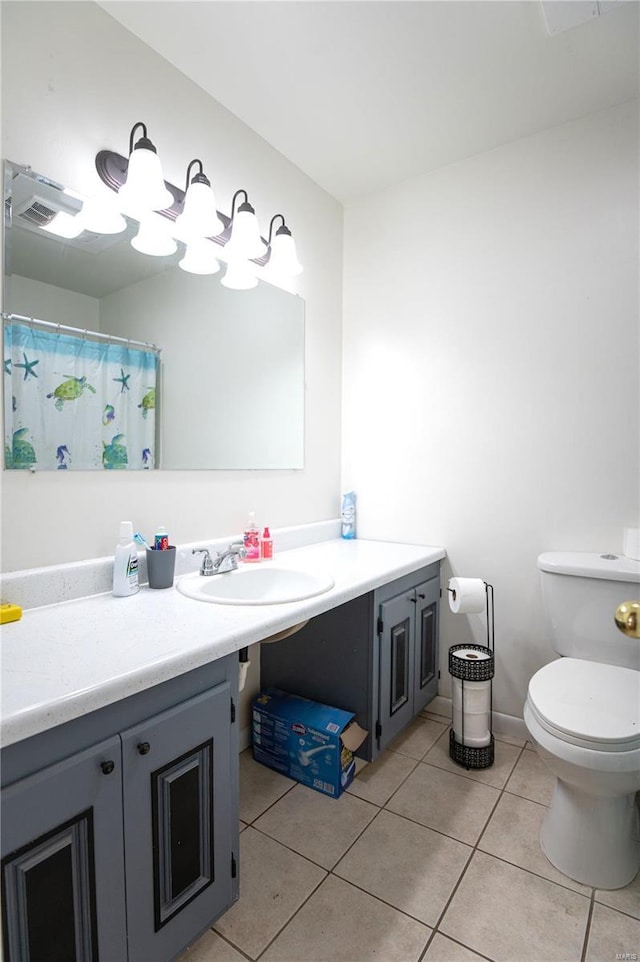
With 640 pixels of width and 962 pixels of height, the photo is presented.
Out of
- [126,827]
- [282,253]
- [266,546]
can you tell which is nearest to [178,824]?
[126,827]

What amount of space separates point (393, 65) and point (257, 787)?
2.51 meters

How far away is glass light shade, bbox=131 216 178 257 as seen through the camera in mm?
1480

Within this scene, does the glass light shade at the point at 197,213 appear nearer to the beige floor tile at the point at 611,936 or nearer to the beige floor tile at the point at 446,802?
the beige floor tile at the point at 446,802

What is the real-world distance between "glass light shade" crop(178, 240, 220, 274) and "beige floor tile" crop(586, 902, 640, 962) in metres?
2.19

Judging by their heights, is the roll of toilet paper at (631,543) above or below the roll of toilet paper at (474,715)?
above

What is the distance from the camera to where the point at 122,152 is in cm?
143

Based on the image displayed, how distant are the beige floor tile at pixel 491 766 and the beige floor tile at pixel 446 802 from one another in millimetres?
32

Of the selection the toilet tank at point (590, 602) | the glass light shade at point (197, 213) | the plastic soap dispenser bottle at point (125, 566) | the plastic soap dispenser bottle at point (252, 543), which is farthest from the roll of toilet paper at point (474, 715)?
the glass light shade at point (197, 213)

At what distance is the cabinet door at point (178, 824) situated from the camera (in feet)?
3.01

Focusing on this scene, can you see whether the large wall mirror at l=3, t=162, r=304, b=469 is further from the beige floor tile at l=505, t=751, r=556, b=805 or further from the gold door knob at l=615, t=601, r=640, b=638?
the beige floor tile at l=505, t=751, r=556, b=805

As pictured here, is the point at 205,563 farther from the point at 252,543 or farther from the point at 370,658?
the point at 370,658

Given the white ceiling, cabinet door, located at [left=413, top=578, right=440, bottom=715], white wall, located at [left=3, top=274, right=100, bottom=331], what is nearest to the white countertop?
cabinet door, located at [left=413, top=578, right=440, bottom=715]

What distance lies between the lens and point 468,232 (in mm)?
2086

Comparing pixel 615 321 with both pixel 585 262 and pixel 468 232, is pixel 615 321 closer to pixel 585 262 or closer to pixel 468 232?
pixel 585 262
